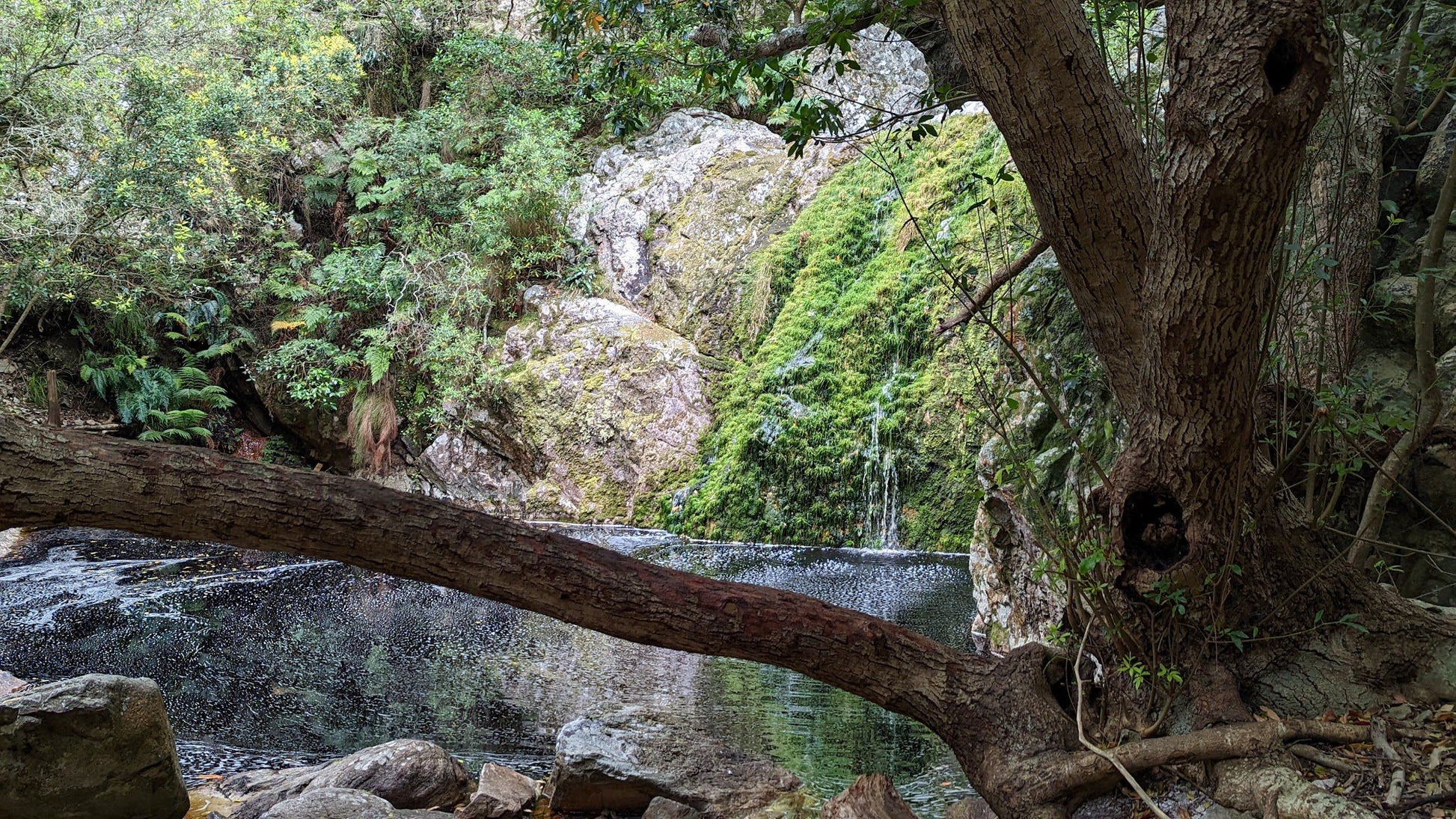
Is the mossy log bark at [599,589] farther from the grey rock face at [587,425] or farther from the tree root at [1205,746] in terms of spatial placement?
the grey rock face at [587,425]

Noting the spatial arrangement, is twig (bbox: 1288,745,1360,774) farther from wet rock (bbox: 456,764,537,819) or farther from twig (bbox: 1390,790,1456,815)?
wet rock (bbox: 456,764,537,819)

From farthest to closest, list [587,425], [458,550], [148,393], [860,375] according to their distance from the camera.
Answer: [148,393]
[587,425]
[860,375]
[458,550]


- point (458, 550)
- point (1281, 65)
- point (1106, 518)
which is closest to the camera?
point (1281, 65)

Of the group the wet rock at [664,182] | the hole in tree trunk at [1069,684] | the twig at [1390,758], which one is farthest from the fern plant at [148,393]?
the twig at [1390,758]

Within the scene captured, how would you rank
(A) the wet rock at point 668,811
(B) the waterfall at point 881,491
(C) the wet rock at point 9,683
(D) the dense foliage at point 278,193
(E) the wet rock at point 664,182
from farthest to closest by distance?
(E) the wet rock at point 664,182 → (D) the dense foliage at point 278,193 → (B) the waterfall at point 881,491 → (C) the wet rock at point 9,683 → (A) the wet rock at point 668,811

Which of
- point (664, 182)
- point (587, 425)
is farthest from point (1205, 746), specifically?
point (664, 182)

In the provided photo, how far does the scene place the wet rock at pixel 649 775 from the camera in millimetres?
3795

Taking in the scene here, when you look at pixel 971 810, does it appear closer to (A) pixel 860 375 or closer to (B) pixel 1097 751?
(B) pixel 1097 751

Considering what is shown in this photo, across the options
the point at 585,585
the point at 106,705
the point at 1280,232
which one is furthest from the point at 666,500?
the point at 1280,232

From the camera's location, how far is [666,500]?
10414mm

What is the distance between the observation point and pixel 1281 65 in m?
2.16

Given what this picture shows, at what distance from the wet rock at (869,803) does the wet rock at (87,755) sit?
263 cm

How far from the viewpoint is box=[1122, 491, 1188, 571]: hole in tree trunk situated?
271cm

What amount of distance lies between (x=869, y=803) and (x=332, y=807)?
1.93 meters
